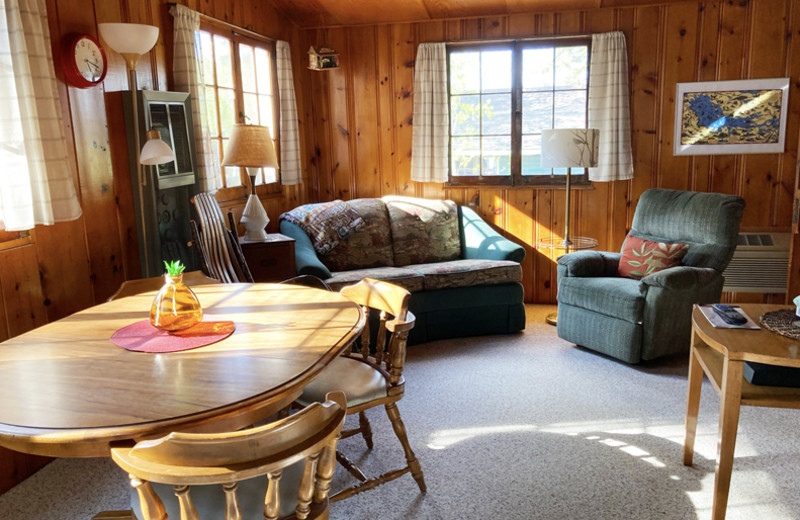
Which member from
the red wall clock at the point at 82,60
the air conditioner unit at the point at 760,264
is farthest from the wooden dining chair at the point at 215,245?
the air conditioner unit at the point at 760,264

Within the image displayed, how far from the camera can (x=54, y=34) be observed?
9.37 feet

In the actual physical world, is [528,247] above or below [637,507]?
above

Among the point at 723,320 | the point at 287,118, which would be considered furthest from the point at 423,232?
the point at 723,320

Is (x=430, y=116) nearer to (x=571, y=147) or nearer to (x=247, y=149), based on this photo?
(x=571, y=147)

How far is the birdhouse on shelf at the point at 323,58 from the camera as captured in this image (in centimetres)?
499

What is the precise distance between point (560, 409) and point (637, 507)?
34.8 inches

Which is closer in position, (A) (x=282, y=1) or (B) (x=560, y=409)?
(B) (x=560, y=409)

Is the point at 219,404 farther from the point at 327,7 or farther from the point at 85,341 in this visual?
the point at 327,7

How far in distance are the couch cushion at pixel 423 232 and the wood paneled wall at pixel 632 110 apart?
0.38m

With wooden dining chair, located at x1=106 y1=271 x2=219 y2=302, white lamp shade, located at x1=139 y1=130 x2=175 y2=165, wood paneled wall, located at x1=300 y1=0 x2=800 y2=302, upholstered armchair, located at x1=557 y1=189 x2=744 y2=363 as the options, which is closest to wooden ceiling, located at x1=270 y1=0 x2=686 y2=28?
wood paneled wall, located at x1=300 y1=0 x2=800 y2=302

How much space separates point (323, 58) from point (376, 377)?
3.33 metres

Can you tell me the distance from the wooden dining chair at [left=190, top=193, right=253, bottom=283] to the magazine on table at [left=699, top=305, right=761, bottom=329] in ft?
Result: 7.82

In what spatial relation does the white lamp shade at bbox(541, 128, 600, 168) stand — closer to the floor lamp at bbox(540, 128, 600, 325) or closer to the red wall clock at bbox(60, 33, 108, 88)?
the floor lamp at bbox(540, 128, 600, 325)

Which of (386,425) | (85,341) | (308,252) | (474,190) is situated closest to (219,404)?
(85,341)
